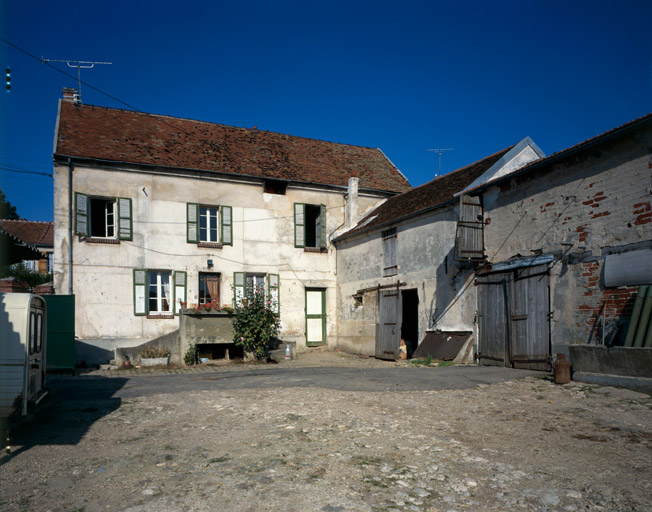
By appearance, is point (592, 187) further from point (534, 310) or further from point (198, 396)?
point (198, 396)

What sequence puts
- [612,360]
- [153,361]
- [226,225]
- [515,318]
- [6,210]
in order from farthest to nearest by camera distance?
1. [6,210]
2. [226,225]
3. [153,361]
4. [515,318]
5. [612,360]

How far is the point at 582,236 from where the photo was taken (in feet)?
35.0

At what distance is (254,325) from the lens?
626 inches

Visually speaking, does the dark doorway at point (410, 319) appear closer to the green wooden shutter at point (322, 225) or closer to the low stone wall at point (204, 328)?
the green wooden shutter at point (322, 225)

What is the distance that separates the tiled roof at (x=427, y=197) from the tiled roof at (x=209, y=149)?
229cm

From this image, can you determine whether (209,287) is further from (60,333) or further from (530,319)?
(530,319)

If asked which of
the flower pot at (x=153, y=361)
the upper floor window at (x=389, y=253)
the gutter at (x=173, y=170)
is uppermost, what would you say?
the gutter at (x=173, y=170)

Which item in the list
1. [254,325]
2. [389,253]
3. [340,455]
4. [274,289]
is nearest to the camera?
[340,455]

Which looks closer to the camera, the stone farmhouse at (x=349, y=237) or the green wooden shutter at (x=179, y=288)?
the stone farmhouse at (x=349, y=237)

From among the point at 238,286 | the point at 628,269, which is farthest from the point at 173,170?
the point at 628,269

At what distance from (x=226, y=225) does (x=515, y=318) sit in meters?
11.1

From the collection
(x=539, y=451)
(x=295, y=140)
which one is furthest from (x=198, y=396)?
(x=295, y=140)

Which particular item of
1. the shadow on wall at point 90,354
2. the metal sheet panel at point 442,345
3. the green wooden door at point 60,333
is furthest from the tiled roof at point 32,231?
the metal sheet panel at point 442,345

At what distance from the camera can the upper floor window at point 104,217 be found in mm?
16859
